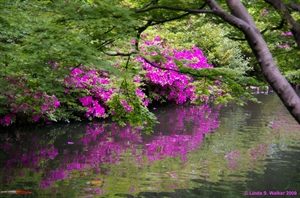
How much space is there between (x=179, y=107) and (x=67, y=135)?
5107 mm

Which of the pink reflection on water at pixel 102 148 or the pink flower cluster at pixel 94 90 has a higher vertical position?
the pink flower cluster at pixel 94 90

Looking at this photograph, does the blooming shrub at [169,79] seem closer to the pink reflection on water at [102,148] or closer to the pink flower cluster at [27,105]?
the pink reflection on water at [102,148]

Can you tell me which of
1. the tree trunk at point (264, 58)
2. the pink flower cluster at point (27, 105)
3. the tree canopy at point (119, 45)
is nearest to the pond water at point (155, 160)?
the pink flower cluster at point (27, 105)

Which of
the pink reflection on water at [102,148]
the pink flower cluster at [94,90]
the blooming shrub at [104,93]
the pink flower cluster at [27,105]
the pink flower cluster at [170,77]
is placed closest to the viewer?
the blooming shrub at [104,93]

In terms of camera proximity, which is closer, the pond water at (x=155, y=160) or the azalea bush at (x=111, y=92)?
the pond water at (x=155, y=160)

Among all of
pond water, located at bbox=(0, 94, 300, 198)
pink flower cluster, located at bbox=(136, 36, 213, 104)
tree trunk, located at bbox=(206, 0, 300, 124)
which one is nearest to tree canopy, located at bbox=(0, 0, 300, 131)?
tree trunk, located at bbox=(206, 0, 300, 124)

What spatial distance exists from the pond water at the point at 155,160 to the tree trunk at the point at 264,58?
1653 millimetres

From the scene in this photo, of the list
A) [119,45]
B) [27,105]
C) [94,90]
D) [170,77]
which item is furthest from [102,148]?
[170,77]

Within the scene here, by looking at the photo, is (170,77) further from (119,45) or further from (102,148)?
(119,45)

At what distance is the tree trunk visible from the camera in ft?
9.73

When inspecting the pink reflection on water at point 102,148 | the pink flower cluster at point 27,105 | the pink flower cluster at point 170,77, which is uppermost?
the pink flower cluster at point 170,77

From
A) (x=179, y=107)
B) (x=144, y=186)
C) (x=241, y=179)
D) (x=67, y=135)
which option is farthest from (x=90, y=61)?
(x=179, y=107)

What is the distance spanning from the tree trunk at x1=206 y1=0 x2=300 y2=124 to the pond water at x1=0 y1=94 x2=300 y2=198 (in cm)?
165

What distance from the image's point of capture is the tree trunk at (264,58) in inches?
117
